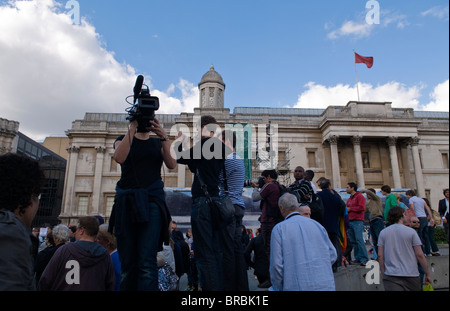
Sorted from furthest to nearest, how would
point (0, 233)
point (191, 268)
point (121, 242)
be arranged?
point (191, 268)
point (121, 242)
point (0, 233)

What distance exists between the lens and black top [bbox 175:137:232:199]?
13.4ft

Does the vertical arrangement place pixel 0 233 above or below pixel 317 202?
below

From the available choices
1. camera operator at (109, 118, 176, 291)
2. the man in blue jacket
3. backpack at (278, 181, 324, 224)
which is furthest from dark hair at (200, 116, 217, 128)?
the man in blue jacket

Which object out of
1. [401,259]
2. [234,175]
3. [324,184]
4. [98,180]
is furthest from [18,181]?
[98,180]

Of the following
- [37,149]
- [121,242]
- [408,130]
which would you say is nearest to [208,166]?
[121,242]

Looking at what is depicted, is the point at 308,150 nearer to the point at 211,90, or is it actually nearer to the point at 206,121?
the point at 211,90

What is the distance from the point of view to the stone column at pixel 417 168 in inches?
1227

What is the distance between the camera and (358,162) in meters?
30.5

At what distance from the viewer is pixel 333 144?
31047 mm

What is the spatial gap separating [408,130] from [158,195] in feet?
113

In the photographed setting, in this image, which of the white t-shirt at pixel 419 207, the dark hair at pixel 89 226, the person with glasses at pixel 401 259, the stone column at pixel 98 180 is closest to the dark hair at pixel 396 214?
the person with glasses at pixel 401 259

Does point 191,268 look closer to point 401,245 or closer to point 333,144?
point 401,245

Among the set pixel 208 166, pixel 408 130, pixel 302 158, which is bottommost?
pixel 208 166

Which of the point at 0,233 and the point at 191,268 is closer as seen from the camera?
the point at 0,233
